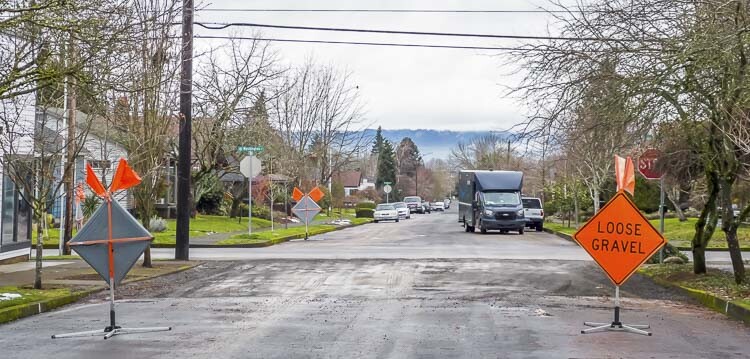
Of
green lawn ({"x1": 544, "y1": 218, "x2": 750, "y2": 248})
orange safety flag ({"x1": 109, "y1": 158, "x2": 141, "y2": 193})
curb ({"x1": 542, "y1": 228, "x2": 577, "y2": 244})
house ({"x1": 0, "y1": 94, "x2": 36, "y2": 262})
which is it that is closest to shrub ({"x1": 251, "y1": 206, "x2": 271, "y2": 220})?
curb ({"x1": 542, "y1": 228, "x2": 577, "y2": 244})

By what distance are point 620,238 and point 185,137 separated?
13.5 metres

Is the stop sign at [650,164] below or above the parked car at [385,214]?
above

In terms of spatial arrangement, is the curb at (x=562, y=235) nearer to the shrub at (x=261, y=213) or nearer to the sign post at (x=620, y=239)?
the shrub at (x=261, y=213)

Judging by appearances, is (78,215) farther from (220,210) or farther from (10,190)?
(220,210)

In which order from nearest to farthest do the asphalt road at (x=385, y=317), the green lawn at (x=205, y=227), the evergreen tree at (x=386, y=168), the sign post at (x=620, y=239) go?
the asphalt road at (x=385, y=317)
the sign post at (x=620, y=239)
the green lawn at (x=205, y=227)
the evergreen tree at (x=386, y=168)

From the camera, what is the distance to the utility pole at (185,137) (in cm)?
2100

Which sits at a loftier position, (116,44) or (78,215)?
(116,44)

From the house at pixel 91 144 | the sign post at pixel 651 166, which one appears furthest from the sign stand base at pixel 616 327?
the house at pixel 91 144

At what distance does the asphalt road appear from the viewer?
9.52 metres

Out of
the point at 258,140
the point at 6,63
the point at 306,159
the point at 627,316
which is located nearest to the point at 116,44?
the point at 6,63

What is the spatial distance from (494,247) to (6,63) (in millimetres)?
19399

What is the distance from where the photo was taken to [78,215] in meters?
29.0

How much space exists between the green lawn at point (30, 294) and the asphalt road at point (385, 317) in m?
0.54

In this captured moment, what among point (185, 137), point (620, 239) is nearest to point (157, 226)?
point (185, 137)
